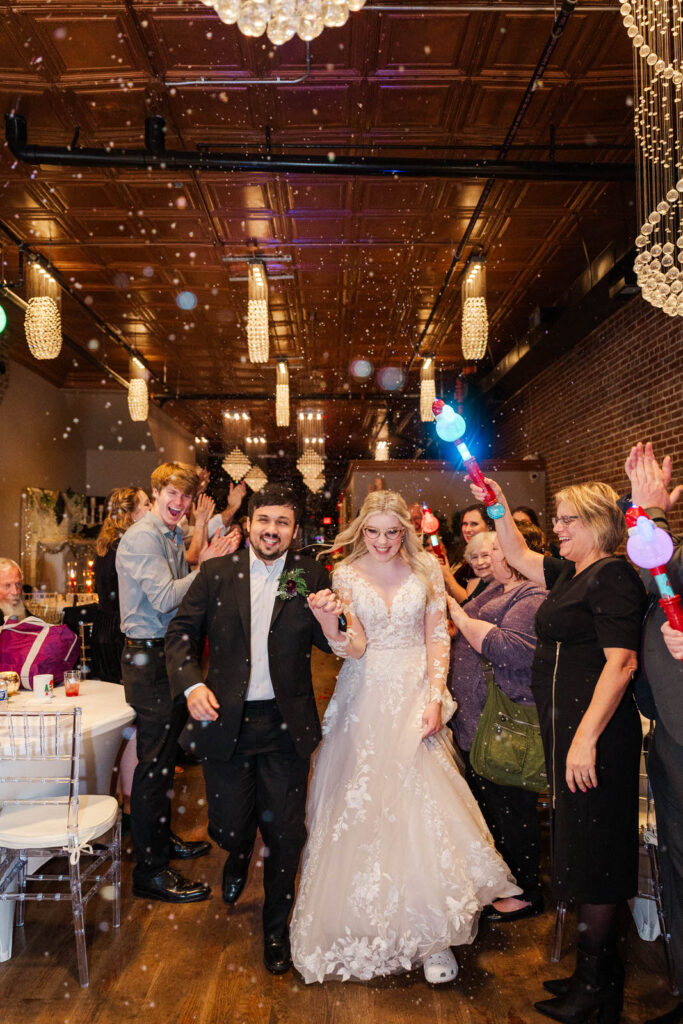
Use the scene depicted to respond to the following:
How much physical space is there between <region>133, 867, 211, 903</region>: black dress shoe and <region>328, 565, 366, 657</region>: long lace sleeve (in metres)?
1.41

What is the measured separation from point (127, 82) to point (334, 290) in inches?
159

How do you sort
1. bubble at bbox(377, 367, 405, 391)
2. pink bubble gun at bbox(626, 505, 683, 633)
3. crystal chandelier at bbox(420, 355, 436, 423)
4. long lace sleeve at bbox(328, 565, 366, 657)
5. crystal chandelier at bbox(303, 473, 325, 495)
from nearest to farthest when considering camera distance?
pink bubble gun at bbox(626, 505, 683, 633), long lace sleeve at bbox(328, 565, 366, 657), crystal chandelier at bbox(420, 355, 436, 423), bubble at bbox(377, 367, 405, 391), crystal chandelier at bbox(303, 473, 325, 495)

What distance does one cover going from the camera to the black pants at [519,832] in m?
3.35

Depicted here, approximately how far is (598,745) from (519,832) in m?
1.00

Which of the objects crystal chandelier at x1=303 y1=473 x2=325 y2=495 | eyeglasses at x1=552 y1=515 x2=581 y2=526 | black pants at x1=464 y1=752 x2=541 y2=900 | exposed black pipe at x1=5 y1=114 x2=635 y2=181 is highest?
exposed black pipe at x1=5 y1=114 x2=635 y2=181

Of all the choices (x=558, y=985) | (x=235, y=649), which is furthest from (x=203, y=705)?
(x=558, y=985)

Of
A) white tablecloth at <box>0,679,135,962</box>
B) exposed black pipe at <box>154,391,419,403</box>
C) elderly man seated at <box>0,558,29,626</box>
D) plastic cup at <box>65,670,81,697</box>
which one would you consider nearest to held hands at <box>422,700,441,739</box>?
white tablecloth at <box>0,679,135,962</box>

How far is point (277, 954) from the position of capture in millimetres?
2953

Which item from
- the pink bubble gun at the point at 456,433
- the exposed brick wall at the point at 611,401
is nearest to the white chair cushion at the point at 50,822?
the pink bubble gun at the point at 456,433

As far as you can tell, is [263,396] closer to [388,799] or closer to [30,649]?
[30,649]

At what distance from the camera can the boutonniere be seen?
9.95 feet

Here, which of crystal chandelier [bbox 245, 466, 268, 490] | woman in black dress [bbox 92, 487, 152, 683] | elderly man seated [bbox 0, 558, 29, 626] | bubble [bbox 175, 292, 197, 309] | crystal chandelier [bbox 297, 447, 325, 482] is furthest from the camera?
A: crystal chandelier [bbox 245, 466, 268, 490]

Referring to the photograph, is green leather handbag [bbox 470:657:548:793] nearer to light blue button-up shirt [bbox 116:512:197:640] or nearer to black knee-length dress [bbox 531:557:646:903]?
black knee-length dress [bbox 531:557:646:903]

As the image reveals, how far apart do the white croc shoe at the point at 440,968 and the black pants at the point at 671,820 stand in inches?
31.8
